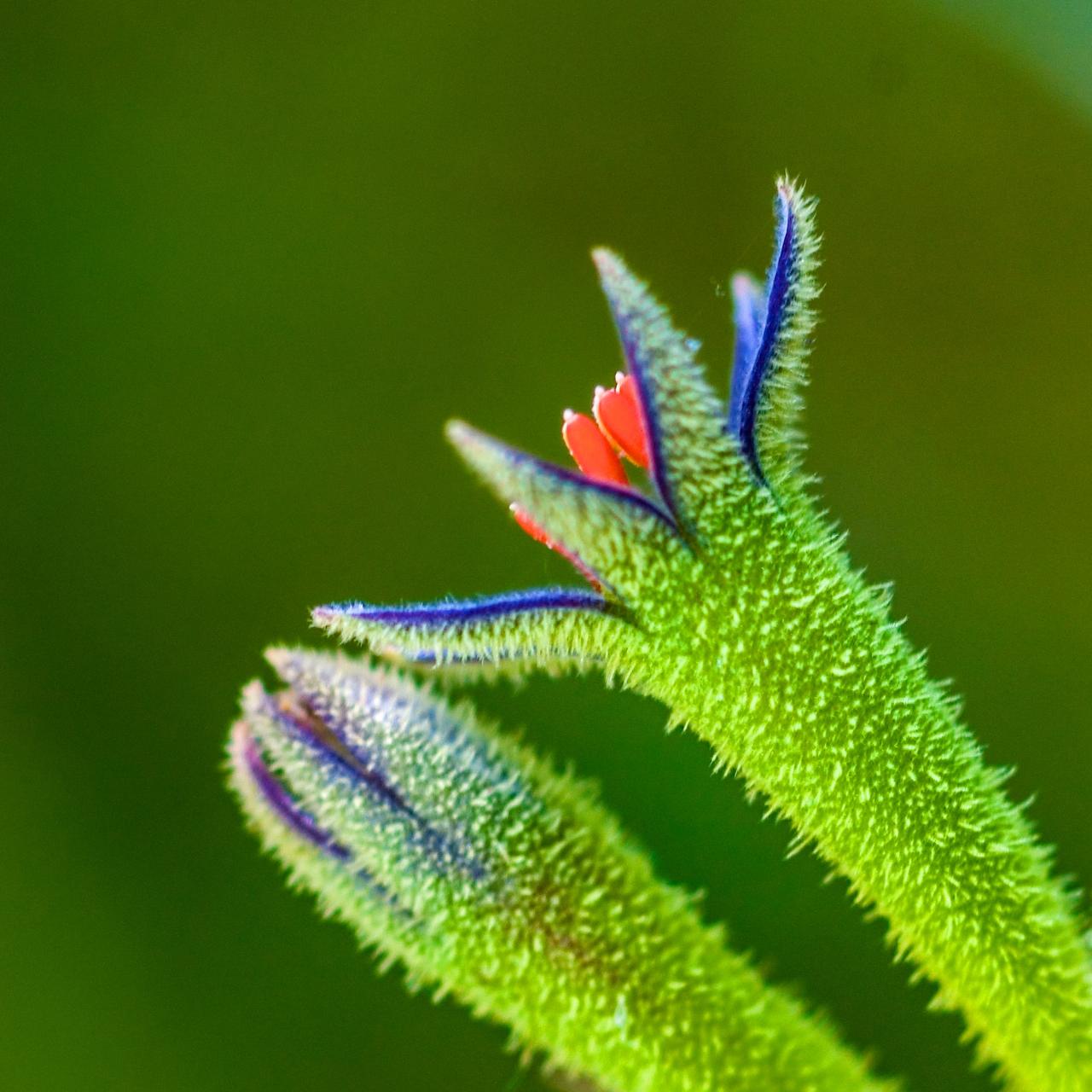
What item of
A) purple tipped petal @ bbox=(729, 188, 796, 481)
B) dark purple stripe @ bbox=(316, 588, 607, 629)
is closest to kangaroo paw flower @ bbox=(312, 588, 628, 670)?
dark purple stripe @ bbox=(316, 588, 607, 629)

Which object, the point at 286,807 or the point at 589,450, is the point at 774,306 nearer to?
the point at 589,450

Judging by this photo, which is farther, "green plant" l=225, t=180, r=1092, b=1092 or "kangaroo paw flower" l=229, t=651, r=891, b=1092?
"kangaroo paw flower" l=229, t=651, r=891, b=1092

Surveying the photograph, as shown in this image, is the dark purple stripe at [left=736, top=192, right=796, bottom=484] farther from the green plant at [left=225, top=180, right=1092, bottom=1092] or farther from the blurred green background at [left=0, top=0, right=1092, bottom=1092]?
the blurred green background at [left=0, top=0, right=1092, bottom=1092]

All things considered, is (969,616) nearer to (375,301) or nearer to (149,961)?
(375,301)

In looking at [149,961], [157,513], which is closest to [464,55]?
[157,513]

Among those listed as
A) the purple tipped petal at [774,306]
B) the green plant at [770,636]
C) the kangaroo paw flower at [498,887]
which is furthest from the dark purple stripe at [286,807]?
the purple tipped petal at [774,306]

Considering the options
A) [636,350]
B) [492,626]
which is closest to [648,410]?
[636,350]

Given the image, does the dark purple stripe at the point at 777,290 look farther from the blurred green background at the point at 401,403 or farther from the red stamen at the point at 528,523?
the blurred green background at the point at 401,403
